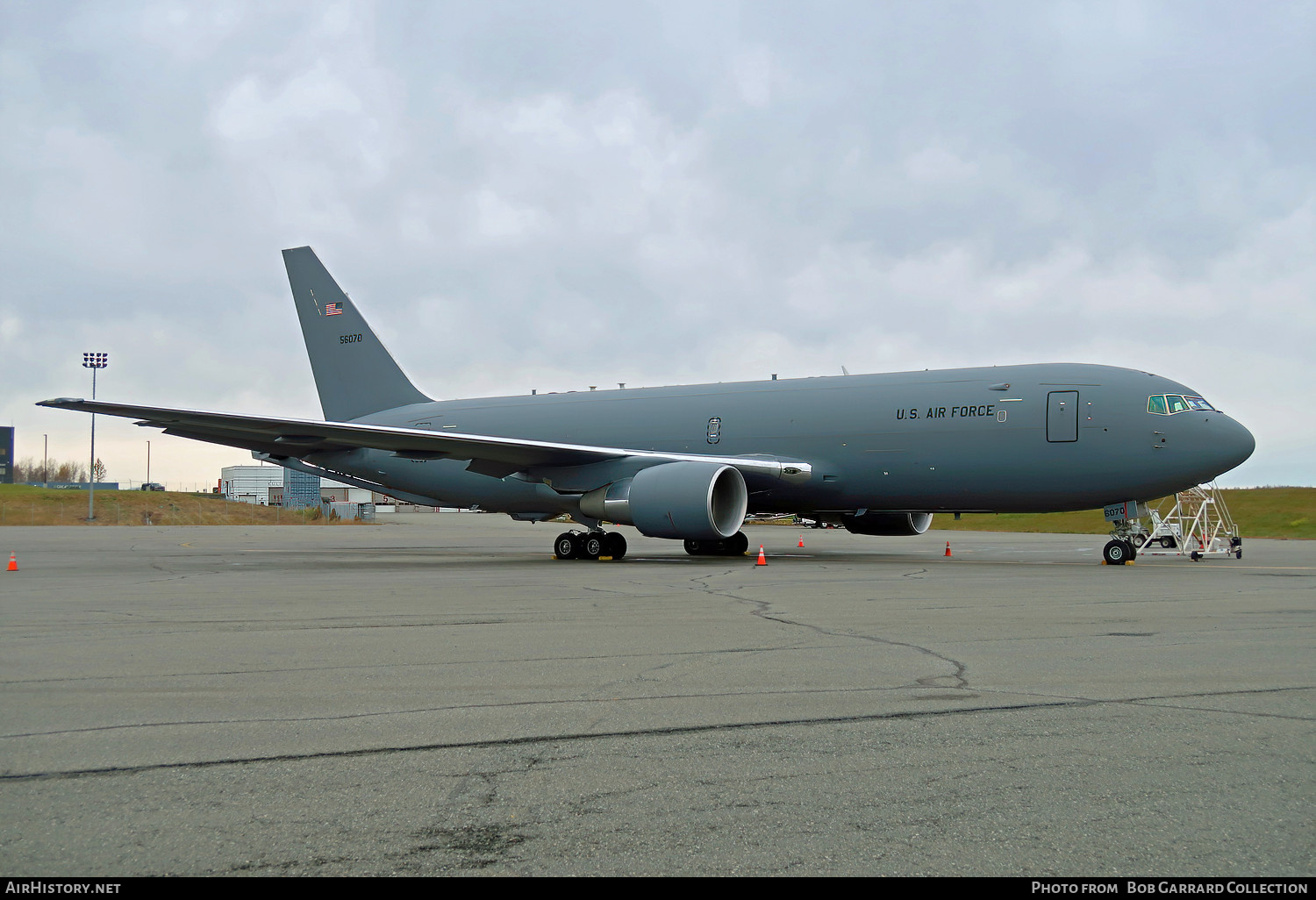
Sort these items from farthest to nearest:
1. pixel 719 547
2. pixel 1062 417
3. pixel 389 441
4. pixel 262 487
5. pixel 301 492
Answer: pixel 262 487
pixel 301 492
pixel 719 547
pixel 389 441
pixel 1062 417

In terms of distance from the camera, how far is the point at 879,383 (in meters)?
19.0

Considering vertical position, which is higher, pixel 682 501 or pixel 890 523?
pixel 682 501

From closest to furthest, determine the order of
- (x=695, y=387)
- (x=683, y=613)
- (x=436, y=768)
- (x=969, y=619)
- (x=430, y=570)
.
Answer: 1. (x=436, y=768)
2. (x=969, y=619)
3. (x=683, y=613)
4. (x=430, y=570)
5. (x=695, y=387)

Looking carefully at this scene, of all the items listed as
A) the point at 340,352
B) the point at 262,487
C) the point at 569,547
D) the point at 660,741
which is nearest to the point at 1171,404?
the point at 569,547

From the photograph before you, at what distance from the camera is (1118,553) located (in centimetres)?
1625

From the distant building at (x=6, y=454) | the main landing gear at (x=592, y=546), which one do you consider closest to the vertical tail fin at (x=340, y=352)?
the main landing gear at (x=592, y=546)

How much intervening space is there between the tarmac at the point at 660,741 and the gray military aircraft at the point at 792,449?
7.55m

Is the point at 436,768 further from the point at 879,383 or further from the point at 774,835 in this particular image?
the point at 879,383

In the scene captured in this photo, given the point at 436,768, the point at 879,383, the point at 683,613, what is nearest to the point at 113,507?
the point at 879,383

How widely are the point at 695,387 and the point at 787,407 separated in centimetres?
286

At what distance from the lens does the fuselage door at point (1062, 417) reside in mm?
16688

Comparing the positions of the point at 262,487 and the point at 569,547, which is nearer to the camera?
the point at 569,547

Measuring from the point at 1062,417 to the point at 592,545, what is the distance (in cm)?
894

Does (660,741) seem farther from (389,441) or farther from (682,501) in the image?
(389,441)
